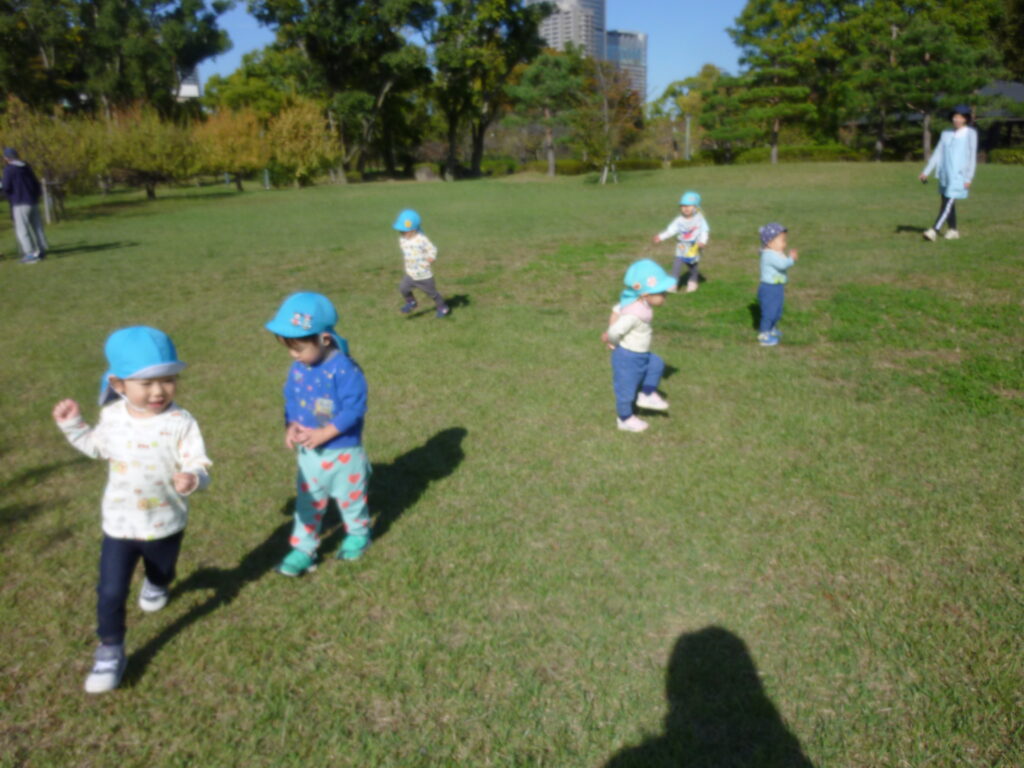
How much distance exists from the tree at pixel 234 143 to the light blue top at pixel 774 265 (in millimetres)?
35033

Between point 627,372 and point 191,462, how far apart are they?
10.4 feet

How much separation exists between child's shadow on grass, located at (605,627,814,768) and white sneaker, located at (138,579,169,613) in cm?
227

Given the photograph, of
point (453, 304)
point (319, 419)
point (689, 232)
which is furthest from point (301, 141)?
point (319, 419)

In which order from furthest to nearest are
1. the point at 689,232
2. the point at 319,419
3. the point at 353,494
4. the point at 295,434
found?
the point at 689,232 < the point at 353,494 < the point at 319,419 < the point at 295,434

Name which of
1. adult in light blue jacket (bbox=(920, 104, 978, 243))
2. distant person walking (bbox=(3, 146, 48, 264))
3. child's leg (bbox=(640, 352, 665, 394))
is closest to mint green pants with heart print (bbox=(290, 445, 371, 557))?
child's leg (bbox=(640, 352, 665, 394))

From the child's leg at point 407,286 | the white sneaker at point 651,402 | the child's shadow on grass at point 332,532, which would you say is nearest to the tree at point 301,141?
the child's leg at point 407,286

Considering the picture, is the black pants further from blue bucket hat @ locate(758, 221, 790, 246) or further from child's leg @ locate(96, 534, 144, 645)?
child's leg @ locate(96, 534, 144, 645)

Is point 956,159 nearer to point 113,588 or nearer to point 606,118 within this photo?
point 113,588

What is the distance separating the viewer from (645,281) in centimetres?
497

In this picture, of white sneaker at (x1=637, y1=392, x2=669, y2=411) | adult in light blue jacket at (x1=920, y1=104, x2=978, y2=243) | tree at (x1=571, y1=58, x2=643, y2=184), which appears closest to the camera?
white sneaker at (x1=637, y1=392, x2=669, y2=411)

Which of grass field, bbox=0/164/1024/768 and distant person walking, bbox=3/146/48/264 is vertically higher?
distant person walking, bbox=3/146/48/264

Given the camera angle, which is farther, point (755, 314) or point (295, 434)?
point (755, 314)

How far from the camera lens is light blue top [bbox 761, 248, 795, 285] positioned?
6672mm

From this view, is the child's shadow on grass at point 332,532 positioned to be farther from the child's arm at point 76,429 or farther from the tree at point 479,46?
the tree at point 479,46
